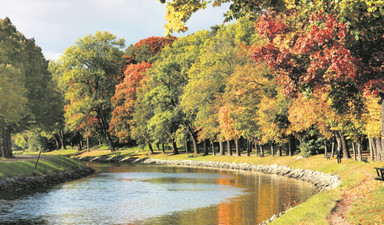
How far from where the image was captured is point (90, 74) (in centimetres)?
8944

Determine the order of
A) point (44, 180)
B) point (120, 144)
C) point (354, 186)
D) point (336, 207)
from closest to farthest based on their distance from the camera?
point (336, 207)
point (354, 186)
point (44, 180)
point (120, 144)

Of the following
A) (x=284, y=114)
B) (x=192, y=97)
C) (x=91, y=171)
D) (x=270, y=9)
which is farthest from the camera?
(x=192, y=97)

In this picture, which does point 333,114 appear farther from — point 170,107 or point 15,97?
point 170,107

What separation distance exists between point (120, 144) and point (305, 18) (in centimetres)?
8502

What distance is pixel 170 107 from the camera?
76.4 meters

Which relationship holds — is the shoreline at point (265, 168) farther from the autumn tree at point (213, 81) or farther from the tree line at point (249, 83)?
the autumn tree at point (213, 81)

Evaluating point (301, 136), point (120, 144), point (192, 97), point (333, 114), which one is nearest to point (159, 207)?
point (333, 114)

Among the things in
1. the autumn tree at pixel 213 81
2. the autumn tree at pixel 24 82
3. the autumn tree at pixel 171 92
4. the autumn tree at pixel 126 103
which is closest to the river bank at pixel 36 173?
the autumn tree at pixel 24 82

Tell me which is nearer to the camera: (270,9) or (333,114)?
(270,9)

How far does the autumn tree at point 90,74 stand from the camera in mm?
88375

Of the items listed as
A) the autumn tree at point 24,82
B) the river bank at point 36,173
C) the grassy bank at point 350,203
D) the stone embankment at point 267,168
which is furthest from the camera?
the autumn tree at point 24,82

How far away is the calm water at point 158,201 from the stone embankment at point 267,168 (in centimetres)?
163

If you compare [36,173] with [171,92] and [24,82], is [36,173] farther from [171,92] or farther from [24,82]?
[171,92]

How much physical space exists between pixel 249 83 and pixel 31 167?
26.0m
